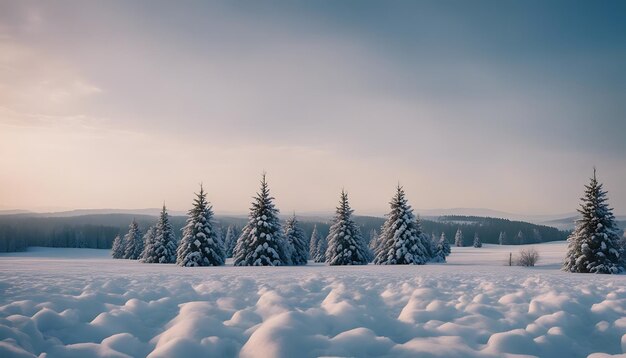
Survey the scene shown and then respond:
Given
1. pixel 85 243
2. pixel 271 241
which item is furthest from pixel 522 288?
pixel 85 243

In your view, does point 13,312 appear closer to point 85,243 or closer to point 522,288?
point 522,288

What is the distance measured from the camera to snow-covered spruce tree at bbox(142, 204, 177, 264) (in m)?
40.8

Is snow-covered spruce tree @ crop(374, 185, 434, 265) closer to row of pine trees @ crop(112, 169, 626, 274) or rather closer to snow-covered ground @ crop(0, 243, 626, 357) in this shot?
row of pine trees @ crop(112, 169, 626, 274)

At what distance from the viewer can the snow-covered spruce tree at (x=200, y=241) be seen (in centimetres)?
2930

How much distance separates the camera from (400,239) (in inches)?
1232

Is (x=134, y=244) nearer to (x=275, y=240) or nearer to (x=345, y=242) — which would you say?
(x=275, y=240)

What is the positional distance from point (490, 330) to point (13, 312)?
827 cm

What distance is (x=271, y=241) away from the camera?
3020 cm

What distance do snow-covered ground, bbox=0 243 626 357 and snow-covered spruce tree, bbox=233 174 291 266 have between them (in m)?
20.2

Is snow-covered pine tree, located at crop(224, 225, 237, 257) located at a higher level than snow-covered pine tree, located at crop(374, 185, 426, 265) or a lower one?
lower

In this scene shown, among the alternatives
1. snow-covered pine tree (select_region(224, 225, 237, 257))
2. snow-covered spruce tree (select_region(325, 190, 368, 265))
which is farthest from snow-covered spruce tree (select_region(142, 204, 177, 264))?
snow-covered pine tree (select_region(224, 225, 237, 257))

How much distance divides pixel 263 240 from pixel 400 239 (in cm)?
1172

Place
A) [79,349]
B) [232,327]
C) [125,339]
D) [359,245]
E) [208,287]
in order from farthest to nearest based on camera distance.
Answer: [359,245] < [208,287] < [232,327] < [125,339] < [79,349]

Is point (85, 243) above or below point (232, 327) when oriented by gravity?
below
